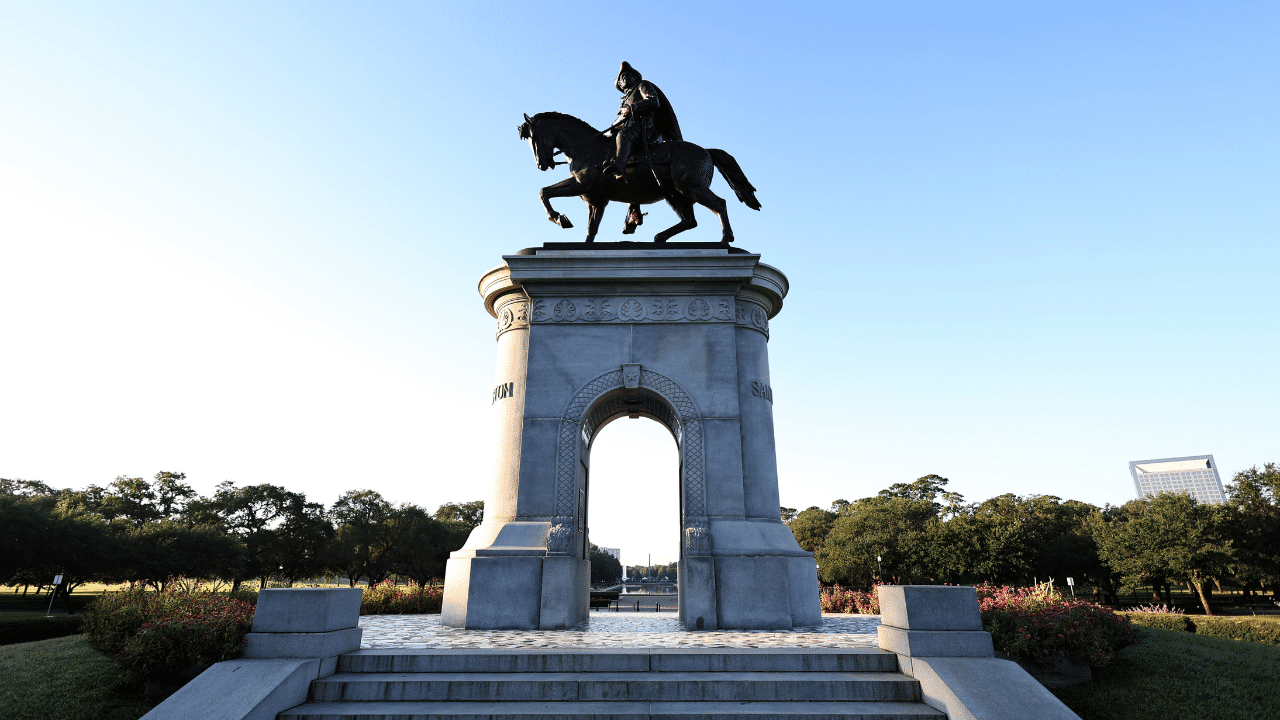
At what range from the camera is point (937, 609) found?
922 cm

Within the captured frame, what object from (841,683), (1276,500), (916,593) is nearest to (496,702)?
(841,683)

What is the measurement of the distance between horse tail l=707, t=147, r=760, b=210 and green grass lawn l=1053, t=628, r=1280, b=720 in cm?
1235

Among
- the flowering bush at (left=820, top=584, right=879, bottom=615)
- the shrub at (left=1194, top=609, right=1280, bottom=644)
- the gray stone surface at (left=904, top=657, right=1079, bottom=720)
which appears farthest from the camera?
the shrub at (left=1194, top=609, right=1280, bottom=644)

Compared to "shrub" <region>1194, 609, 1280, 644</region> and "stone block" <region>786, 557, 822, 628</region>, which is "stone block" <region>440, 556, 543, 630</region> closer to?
"stone block" <region>786, 557, 822, 628</region>

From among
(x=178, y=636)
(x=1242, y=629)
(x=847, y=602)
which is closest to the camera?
(x=178, y=636)

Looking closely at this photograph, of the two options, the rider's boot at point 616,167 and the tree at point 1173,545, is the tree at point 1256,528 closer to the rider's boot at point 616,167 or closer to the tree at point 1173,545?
the tree at point 1173,545

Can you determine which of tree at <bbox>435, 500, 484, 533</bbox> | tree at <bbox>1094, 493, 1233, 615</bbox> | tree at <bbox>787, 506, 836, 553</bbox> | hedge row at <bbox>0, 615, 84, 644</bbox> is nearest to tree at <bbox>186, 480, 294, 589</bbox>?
tree at <bbox>435, 500, 484, 533</bbox>

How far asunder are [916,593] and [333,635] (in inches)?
331

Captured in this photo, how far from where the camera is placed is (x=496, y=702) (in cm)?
827

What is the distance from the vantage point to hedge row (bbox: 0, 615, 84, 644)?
72.6 ft

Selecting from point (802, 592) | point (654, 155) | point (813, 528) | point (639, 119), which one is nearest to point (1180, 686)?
point (802, 592)

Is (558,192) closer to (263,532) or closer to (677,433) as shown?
(677,433)

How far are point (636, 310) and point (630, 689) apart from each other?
910cm

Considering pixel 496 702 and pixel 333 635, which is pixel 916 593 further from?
pixel 333 635
